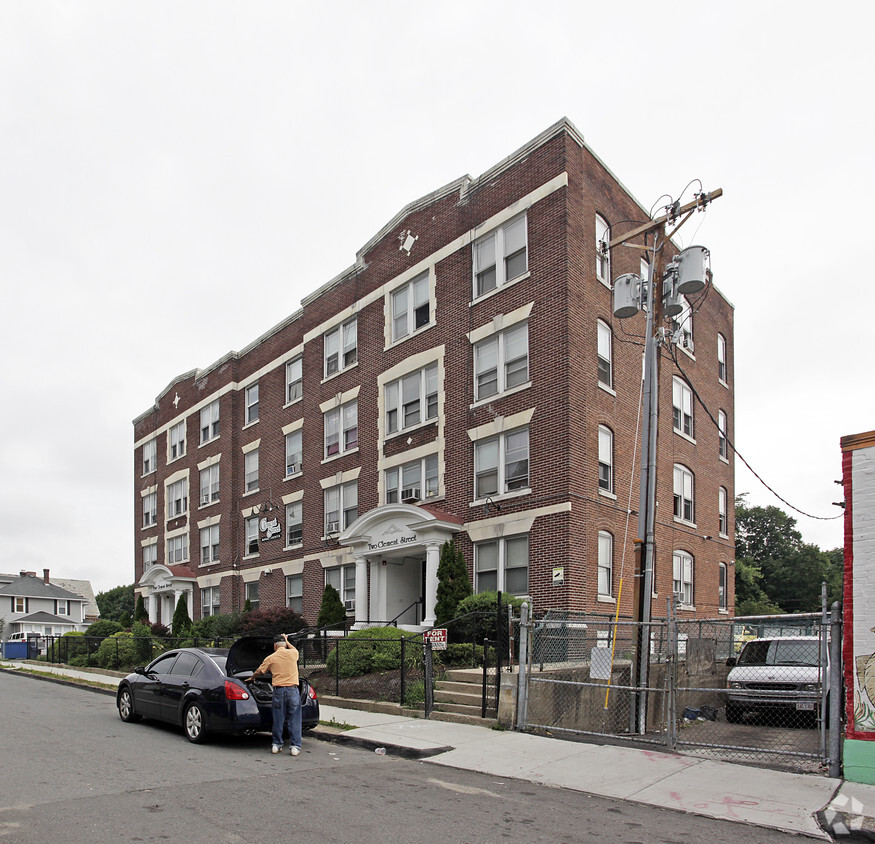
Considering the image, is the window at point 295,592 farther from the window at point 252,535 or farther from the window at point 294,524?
the window at point 252,535

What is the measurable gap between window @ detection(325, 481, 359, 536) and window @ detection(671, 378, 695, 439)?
10.0 metres

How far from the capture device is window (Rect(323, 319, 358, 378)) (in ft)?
91.4

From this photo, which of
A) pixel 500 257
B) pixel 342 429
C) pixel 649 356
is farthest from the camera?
pixel 342 429

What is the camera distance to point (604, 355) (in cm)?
2161

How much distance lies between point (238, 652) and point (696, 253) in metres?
9.49

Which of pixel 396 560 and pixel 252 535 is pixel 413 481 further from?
pixel 252 535

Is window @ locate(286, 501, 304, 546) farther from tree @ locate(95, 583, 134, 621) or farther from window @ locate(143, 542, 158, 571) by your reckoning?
tree @ locate(95, 583, 134, 621)

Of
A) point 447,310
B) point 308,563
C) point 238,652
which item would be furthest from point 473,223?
point 238,652

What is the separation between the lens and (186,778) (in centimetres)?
930

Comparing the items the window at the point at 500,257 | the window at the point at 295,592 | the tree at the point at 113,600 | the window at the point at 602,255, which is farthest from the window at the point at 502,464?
the tree at the point at 113,600

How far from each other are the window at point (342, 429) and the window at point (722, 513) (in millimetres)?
11988

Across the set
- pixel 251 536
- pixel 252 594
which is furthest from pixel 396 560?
pixel 251 536

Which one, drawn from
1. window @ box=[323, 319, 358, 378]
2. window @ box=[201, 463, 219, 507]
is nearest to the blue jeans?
window @ box=[323, 319, 358, 378]

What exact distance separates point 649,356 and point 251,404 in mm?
22634
